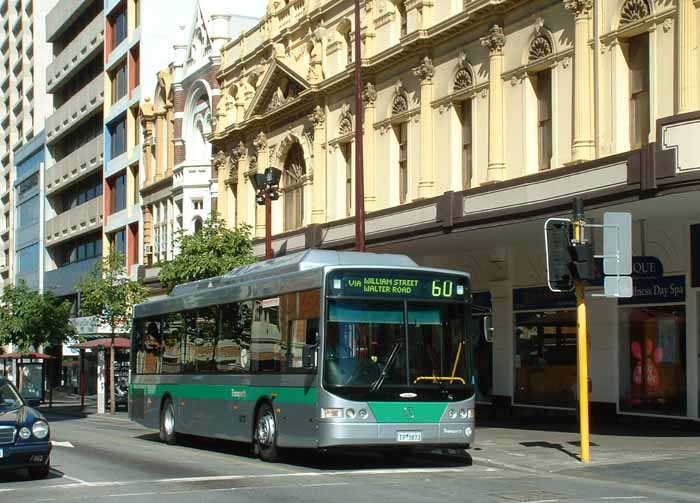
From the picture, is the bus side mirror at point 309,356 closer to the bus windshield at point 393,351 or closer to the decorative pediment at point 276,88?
the bus windshield at point 393,351

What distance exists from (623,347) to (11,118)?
248 feet

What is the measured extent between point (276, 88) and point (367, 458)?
22365 mm

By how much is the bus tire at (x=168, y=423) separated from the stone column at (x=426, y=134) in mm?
9693

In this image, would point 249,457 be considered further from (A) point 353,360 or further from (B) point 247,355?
(A) point 353,360

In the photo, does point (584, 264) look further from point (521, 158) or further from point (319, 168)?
point (319, 168)

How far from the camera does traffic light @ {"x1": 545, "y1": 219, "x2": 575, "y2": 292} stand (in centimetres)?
1775

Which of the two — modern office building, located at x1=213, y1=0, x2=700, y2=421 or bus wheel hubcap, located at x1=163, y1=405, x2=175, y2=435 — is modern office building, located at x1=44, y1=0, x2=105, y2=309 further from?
bus wheel hubcap, located at x1=163, y1=405, x2=175, y2=435

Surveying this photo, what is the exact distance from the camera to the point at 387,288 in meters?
17.9

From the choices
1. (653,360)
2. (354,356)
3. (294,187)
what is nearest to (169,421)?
(354,356)

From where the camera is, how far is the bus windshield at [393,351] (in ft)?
57.4

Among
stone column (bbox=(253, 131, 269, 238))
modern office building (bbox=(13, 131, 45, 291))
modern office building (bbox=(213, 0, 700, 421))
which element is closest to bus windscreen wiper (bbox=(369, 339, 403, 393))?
modern office building (bbox=(213, 0, 700, 421))

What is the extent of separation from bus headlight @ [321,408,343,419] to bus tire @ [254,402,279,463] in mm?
1880

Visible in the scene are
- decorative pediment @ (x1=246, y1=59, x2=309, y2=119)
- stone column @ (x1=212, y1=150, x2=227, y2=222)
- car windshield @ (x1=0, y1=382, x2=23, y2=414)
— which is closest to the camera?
car windshield @ (x1=0, y1=382, x2=23, y2=414)

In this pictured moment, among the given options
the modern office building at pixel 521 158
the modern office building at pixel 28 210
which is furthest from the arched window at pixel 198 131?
the modern office building at pixel 28 210
